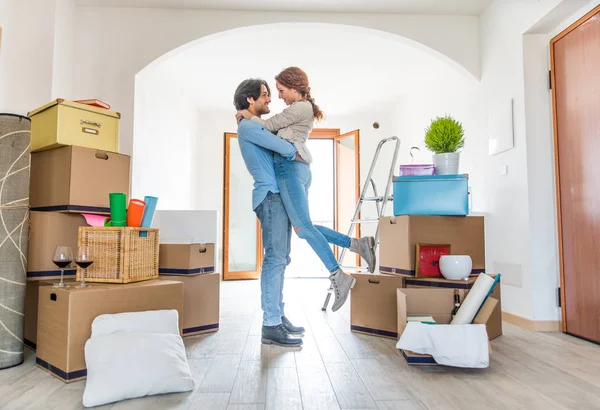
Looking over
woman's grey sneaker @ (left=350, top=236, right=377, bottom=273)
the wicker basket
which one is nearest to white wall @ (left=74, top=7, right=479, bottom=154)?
the wicker basket

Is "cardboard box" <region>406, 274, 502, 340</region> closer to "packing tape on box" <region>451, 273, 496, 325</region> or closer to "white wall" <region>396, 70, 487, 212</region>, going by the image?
"packing tape on box" <region>451, 273, 496, 325</region>

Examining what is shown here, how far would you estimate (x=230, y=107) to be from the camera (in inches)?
246

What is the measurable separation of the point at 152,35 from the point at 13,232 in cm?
206

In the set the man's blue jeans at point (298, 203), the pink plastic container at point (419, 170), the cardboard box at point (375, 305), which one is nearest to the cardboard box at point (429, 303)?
the cardboard box at point (375, 305)

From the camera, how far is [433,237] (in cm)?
256

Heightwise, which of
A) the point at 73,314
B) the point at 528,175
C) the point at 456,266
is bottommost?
the point at 73,314

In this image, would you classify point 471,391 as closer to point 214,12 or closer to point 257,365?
point 257,365

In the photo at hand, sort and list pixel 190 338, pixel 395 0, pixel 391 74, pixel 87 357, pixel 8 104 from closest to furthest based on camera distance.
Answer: pixel 87 357 → pixel 190 338 → pixel 8 104 → pixel 395 0 → pixel 391 74

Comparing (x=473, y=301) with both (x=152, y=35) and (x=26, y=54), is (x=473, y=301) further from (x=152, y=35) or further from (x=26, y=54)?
(x=26, y=54)

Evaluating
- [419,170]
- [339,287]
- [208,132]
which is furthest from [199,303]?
[208,132]

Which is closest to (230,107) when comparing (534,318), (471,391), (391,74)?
(391,74)

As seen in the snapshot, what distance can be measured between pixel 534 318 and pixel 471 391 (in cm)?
142

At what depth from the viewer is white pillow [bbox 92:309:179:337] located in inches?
68.9

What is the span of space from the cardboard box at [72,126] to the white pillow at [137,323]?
100cm
